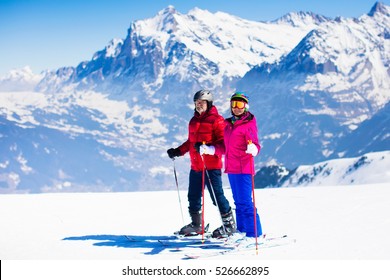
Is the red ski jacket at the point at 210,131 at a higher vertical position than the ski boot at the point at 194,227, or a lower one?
higher

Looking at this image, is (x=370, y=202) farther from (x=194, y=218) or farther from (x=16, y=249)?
(x=16, y=249)

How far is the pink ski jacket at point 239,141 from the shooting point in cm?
862

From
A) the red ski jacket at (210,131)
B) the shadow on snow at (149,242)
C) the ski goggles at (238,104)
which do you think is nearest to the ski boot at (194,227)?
the shadow on snow at (149,242)

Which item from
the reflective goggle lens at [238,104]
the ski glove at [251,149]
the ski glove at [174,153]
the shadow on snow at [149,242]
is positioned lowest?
the shadow on snow at [149,242]

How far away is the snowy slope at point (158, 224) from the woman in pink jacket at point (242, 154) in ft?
2.67

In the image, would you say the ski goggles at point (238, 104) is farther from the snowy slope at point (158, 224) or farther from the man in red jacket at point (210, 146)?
the snowy slope at point (158, 224)

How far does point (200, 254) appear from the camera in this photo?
26.5ft

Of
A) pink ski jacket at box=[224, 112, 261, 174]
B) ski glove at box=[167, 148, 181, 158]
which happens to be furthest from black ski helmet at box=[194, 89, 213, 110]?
ski glove at box=[167, 148, 181, 158]

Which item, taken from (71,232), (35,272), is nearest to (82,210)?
(71,232)

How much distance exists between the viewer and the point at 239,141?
8.70 meters

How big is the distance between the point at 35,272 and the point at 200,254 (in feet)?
8.13

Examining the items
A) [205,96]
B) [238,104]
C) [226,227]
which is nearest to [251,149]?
[238,104]

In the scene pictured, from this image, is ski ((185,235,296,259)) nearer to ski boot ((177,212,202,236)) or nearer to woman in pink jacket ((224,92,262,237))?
woman in pink jacket ((224,92,262,237))

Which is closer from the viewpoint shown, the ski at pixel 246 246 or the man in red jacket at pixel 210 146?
the ski at pixel 246 246
